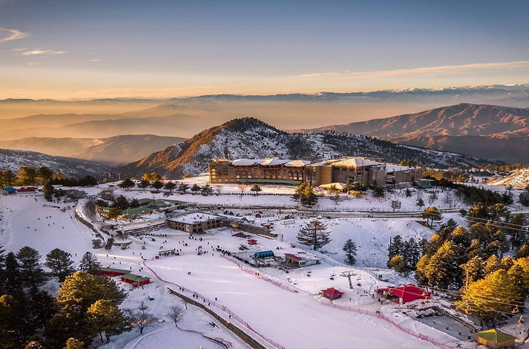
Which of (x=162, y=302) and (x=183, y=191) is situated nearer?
(x=162, y=302)

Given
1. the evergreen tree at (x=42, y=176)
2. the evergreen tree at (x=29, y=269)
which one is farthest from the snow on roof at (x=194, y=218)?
the evergreen tree at (x=42, y=176)

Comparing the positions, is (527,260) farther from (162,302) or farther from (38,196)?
(38,196)

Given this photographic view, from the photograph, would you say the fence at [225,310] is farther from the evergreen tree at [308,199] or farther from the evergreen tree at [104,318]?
the evergreen tree at [308,199]

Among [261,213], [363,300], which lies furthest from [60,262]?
[261,213]

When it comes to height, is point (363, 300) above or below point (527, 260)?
below

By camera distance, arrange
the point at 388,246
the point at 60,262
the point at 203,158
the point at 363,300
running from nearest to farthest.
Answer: the point at 363,300 → the point at 60,262 → the point at 388,246 → the point at 203,158

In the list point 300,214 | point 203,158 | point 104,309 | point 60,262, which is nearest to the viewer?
point 104,309

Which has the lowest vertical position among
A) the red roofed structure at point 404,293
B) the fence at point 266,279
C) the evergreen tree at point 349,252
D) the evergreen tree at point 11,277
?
the evergreen tree at point 349,252
